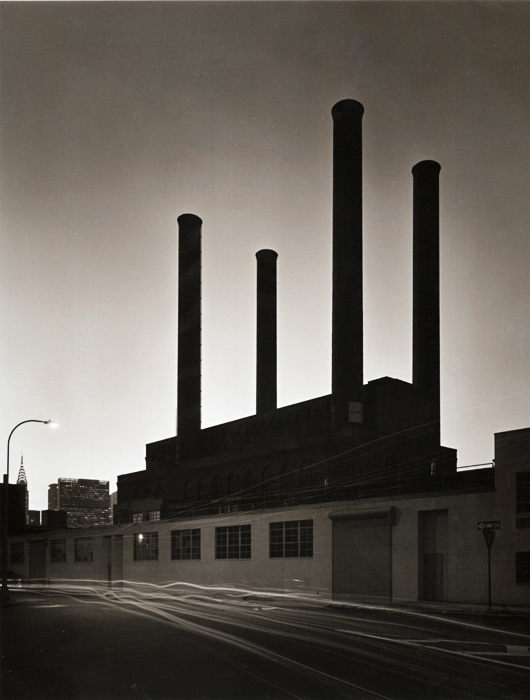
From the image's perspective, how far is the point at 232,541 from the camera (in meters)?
22.8

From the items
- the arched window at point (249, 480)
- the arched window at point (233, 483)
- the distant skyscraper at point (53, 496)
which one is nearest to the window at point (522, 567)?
the arched window at point (249, 480)

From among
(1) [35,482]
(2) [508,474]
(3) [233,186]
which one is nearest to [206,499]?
(1) [35,482]

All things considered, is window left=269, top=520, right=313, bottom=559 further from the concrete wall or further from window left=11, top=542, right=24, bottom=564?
window left=11, top=542, right=24, bottom=564

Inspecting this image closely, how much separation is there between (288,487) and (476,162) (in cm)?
1299

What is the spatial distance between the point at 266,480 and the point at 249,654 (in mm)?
9404

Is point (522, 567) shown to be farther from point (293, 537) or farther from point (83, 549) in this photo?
point (83, 549)

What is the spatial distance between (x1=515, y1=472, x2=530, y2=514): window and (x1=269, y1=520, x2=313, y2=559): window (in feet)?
26.6

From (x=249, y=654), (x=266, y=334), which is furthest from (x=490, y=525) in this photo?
(x=249, y=654)

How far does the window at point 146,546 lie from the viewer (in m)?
19.4

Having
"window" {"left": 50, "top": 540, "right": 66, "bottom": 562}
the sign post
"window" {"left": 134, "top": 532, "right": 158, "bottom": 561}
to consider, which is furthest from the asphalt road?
"window" {"left": 50, "top": 540, "right": 66, "bottom": 562}

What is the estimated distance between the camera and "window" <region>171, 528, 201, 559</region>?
66.8 ft

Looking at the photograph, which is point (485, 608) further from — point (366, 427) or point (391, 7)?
point (391, 7)

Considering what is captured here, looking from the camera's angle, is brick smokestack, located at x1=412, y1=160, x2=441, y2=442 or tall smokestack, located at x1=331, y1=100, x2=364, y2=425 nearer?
brick smokestack, located at x1=412, y1=160, x2=441, y2=442

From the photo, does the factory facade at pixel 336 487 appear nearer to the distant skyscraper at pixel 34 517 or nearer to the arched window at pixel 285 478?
the arched window at pixel 285 478
